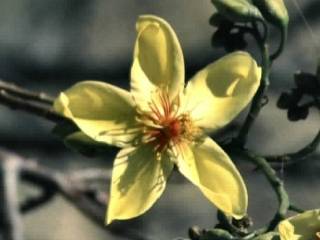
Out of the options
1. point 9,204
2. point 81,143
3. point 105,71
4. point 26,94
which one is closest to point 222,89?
point 81,143

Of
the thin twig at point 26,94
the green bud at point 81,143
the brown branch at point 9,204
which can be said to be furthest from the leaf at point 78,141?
the brown branch at point 9,204

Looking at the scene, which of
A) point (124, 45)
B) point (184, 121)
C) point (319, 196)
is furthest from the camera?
point (124, 45)

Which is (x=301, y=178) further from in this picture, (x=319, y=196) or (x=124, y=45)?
(x=124, y=45)

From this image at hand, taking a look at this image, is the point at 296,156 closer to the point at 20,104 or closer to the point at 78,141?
the point at 78,141

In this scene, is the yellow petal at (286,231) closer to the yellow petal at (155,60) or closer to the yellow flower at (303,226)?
the yellow flower at (303,226)

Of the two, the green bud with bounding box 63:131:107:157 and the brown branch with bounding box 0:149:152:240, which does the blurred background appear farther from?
the green bud with bounding box 63:131:107:157

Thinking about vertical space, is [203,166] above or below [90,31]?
above

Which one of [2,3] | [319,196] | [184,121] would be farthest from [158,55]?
[2,3]
